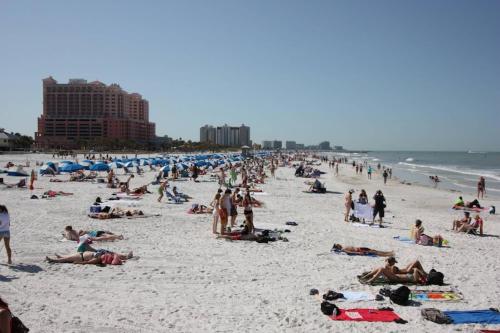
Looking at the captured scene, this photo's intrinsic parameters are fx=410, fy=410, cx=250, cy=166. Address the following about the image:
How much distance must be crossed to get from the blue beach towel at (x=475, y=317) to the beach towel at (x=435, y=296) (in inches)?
23.9

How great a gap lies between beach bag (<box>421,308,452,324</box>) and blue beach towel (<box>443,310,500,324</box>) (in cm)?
12

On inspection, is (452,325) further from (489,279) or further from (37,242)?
(37,242)

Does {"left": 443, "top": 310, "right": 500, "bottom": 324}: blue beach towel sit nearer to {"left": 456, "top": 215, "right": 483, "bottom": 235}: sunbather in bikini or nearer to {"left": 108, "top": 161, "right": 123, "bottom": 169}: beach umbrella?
{"left": 456, "top": 215, "right": 483, "bottom": 235}: sunbather in bikini

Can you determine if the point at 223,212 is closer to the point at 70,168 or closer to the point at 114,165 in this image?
the point at 70,168

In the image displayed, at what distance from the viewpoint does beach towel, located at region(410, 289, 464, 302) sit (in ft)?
22.7

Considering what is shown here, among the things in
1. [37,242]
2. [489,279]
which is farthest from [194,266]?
[489,279]

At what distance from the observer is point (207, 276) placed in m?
7.80

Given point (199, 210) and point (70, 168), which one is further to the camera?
point (70, 168)

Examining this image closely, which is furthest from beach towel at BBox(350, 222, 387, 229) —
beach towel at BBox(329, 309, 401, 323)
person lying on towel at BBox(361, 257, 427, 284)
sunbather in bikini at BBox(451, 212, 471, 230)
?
beach towel at BBox(329, 309, 401, 323)

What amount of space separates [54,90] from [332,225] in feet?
444

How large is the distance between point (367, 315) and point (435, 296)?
1.67m

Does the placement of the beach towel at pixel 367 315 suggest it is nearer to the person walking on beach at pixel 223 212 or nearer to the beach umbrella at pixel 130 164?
the person walking on beach at pixel 223 212

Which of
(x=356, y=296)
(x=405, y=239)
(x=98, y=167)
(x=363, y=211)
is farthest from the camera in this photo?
(x=98, y=167)

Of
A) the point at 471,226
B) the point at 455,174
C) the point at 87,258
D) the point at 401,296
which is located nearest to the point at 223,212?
the point at 87,258
